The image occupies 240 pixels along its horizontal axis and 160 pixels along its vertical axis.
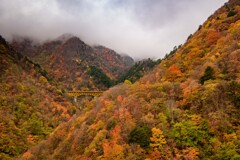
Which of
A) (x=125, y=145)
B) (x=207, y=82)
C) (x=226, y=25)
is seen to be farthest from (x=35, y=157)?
(x=226, y=25)

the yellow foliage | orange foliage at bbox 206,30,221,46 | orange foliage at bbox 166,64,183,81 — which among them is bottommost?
the yellow foliage

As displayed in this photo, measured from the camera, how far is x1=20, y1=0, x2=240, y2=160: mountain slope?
41.7m

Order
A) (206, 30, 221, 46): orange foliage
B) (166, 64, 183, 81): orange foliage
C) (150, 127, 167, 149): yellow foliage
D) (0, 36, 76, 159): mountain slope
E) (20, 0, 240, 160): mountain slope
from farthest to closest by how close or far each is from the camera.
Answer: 1. (0, 36, 76, 159): mountain slope
2. (206, 30, 221, 46): orange foliage
3. (166, 64, 183, 81): orange foliage
4. (150, 127, 167, 149): yellow foliage
5. (20, 0, 240, 160): mountain slope

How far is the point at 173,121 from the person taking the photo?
46812 mm

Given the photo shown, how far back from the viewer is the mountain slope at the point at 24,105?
89062 mm

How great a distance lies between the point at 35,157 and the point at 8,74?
69.8m

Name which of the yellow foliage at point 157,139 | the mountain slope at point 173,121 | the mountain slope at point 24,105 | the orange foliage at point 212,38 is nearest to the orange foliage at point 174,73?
the mountain slope at point 173,121

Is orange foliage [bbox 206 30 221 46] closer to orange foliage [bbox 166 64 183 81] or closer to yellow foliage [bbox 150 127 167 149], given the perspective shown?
orange foliage [bbox 166 64 183 81]

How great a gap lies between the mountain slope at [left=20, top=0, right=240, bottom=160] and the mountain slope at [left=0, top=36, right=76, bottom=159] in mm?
22264

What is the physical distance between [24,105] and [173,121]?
250ft

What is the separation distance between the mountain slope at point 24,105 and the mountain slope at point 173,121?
2226cm

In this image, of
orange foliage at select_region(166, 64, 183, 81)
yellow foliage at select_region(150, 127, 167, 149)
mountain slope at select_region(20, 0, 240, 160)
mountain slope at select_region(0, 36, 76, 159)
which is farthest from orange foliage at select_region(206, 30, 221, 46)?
mountain slope at select_region(0, 36, 76, 159)

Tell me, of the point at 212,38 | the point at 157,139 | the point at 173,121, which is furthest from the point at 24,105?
the point at 157,139

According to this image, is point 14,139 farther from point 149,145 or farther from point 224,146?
point 224,146
